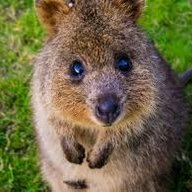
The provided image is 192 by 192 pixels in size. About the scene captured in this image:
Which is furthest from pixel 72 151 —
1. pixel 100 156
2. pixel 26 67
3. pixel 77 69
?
pixel 26 67

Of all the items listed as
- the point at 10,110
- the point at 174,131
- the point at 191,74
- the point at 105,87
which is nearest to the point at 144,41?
the point at 105,87

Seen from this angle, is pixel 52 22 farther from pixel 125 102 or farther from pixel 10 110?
pixel 10 110

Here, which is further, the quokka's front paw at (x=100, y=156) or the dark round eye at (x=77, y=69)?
the quokka's front paw at (x=100, y=156)

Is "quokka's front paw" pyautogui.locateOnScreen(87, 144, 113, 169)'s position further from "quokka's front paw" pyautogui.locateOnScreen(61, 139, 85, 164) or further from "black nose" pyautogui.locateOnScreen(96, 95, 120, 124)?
"black nose" pyautogui.locateOnScreen(96, 95, 120, 124)

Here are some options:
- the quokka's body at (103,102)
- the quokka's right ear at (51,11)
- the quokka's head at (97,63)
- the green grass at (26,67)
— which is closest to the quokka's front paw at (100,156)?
the quokka's body at (103,102)

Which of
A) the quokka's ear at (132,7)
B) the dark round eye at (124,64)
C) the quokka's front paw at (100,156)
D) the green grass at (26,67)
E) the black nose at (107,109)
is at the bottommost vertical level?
the green grass at (26,67)

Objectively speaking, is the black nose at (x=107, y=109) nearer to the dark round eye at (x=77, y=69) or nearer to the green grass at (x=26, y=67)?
the dark round eye at (x=77, y=69)

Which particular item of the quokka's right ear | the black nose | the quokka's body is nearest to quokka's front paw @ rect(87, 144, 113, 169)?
the quokka's body
